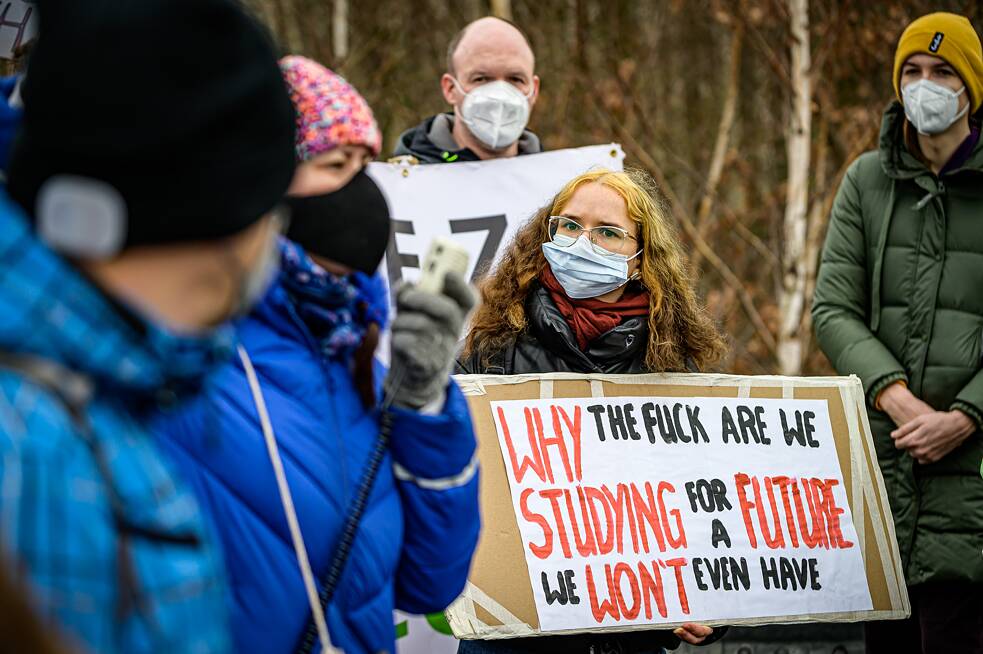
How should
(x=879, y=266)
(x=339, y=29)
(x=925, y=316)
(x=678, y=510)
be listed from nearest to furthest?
(x=678, y=510), (x=925, y=316), (x=879, y=266), (x=339, y=29)

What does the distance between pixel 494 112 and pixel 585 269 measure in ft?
4.71

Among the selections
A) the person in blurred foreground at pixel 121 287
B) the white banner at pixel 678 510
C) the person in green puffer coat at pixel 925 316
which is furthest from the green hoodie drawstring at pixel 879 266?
the person in blurred foreground at pixel 121 287

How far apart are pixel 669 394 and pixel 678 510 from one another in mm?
358

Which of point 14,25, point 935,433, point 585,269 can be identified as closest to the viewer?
point 14,25

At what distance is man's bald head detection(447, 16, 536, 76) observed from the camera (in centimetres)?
464

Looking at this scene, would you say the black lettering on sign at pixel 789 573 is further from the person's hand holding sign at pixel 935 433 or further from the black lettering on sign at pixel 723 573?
the person's hand holding sign at pixel 935 433

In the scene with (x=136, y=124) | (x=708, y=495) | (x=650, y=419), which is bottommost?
(x=708, y=495)

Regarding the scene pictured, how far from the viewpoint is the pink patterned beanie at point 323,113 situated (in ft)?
6.60

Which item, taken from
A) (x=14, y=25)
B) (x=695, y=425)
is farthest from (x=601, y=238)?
(x=14, y=25)

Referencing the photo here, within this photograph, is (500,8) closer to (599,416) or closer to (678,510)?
(599,416)

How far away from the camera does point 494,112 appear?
456 centimetres

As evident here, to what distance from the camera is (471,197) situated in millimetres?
4562

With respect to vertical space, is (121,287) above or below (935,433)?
above

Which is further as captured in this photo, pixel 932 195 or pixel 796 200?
pixel 796 200
